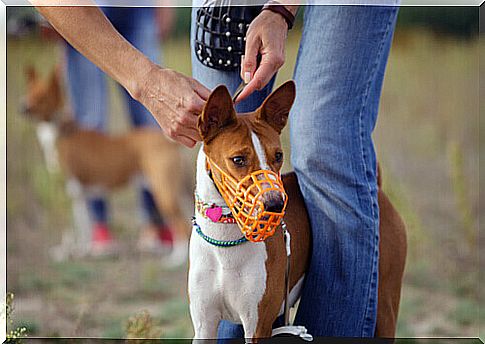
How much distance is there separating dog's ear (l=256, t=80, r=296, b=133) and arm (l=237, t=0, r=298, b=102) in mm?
42

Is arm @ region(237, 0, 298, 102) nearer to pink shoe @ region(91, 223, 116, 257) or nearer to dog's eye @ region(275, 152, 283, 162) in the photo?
dog's eye @ region(275, 152, 283, 162)

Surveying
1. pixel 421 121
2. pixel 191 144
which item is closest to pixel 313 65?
pixel 191 144

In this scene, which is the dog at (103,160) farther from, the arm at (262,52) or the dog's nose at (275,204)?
the dog's nose at (275,204)

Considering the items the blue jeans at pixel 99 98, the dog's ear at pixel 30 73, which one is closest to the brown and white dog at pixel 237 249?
the blue jeans at pixel 99 98

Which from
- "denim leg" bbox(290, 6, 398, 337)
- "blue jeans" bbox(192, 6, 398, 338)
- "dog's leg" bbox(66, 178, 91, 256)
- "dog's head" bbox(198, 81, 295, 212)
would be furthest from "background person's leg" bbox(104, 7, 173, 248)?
"dog's head" bbox(198, 81, 295, 212)

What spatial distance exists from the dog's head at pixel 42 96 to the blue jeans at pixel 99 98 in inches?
1.5

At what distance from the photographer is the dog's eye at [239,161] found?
1106mm

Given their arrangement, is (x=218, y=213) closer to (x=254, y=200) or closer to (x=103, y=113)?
(x=254, y=200)

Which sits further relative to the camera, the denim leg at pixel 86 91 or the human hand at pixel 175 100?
the denim leg at pixel 86 91

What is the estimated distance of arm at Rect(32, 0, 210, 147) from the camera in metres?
1.13

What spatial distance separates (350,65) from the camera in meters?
1.25

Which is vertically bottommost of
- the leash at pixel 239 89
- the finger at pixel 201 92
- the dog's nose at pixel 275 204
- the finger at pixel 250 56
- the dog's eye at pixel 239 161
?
the dog's nose at pixel 275 204

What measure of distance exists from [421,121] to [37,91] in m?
1.01

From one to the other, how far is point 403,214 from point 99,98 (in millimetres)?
876
